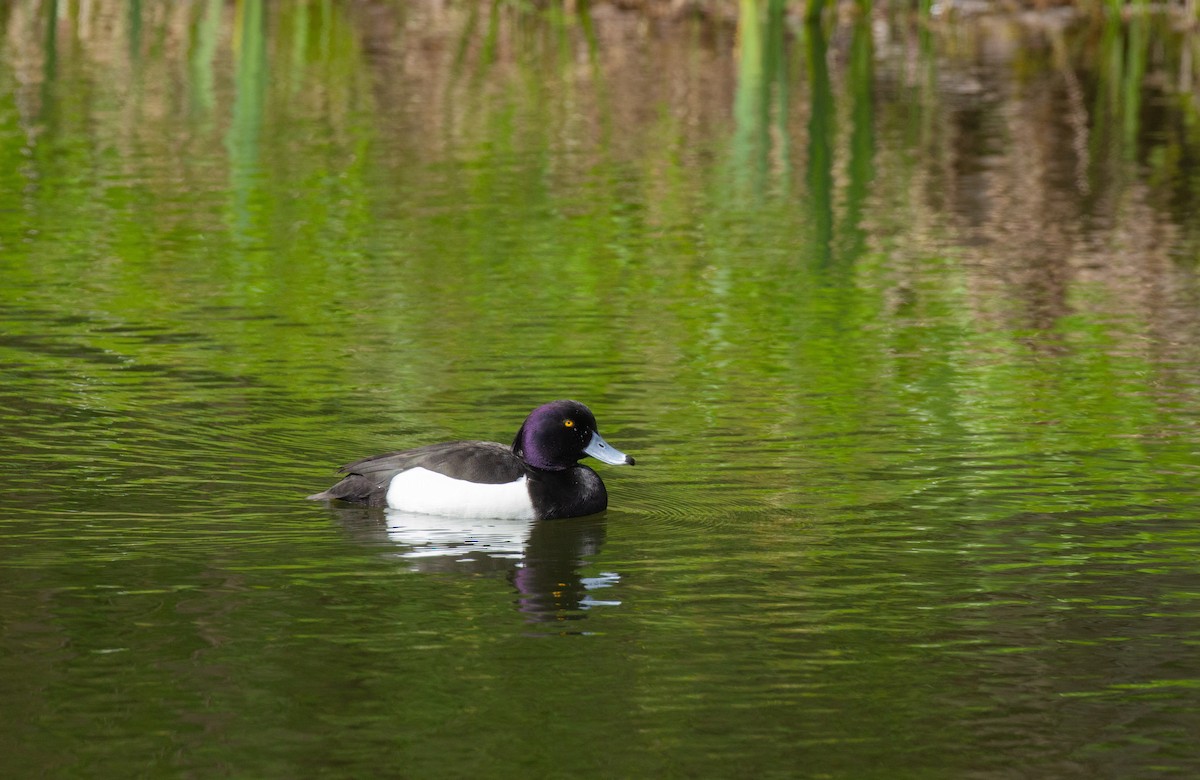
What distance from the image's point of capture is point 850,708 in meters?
7.59

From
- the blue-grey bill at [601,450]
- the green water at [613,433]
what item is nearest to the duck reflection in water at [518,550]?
the green water at [613,433]

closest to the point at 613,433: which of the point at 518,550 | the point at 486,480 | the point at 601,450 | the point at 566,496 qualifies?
the point at 601,450

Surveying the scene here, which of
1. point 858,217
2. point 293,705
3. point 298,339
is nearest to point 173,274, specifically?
point 298,339

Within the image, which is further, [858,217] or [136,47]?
[136,47]

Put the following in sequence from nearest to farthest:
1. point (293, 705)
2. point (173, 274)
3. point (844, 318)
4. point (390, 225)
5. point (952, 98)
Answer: point (293, 705)
point (844, 318)
point (173, 274)
point (390, 225)
point (952, 98)

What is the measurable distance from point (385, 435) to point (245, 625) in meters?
3.57

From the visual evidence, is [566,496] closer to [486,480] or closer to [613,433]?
[486,480]

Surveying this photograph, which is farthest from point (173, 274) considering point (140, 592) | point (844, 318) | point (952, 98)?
point (952, 98)

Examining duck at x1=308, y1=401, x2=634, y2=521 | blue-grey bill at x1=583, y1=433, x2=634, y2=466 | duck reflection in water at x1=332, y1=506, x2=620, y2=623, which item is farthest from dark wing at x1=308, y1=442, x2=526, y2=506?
blue-grey bill at x1=583, y1=433, x2=634, y2=466

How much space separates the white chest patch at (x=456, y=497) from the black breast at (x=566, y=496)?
5cm

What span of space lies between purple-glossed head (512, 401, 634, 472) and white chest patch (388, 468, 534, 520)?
0.71 feet

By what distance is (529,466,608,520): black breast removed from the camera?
10.6 m

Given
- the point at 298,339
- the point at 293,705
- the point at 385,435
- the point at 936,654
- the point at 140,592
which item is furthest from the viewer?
the point at 298,339

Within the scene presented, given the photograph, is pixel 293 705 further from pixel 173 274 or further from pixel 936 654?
Answer: pixel 173 274
